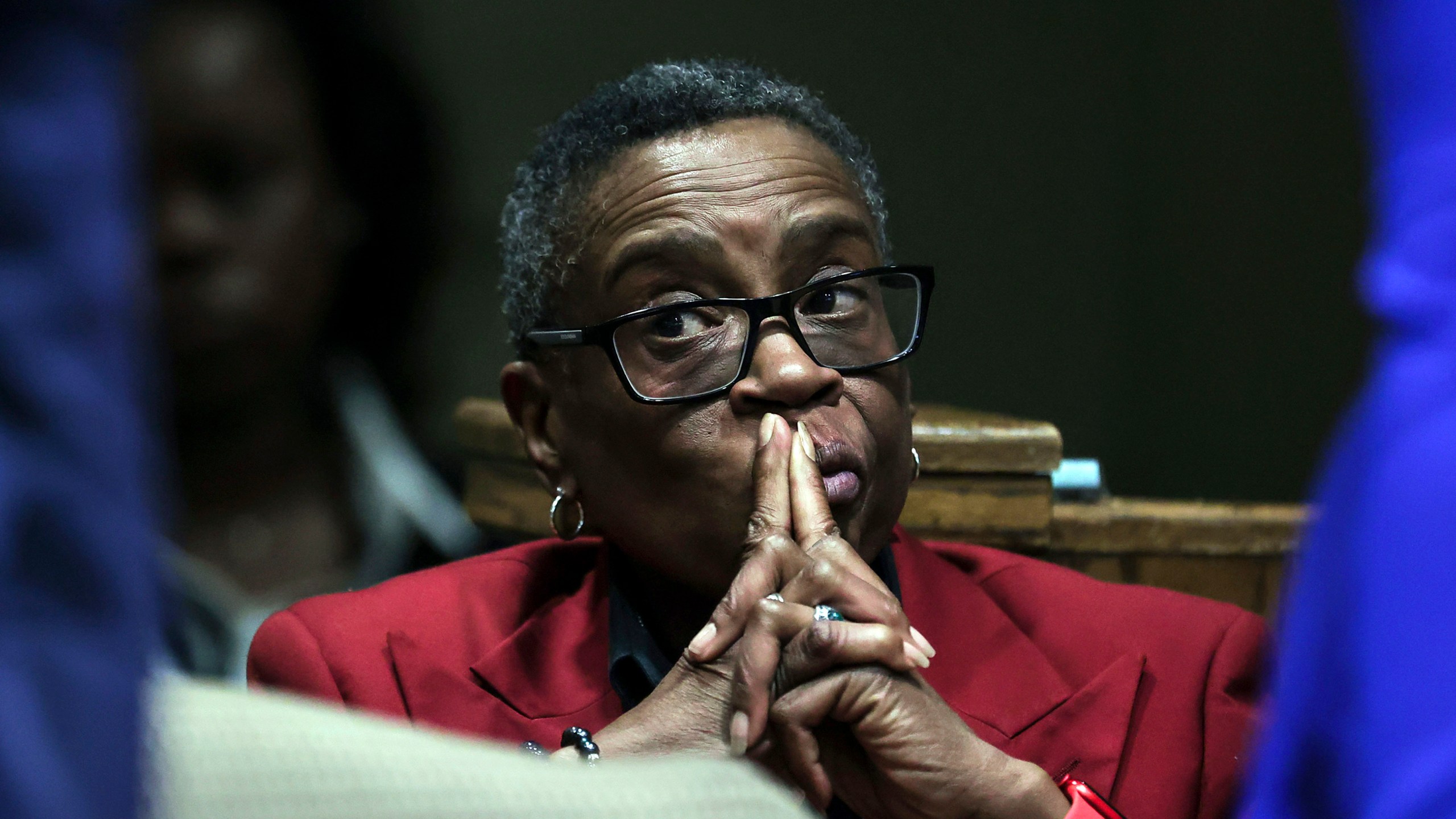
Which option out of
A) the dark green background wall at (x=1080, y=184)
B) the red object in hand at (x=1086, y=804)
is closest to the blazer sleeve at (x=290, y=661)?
the red object in hand at (x=1086, y=804)

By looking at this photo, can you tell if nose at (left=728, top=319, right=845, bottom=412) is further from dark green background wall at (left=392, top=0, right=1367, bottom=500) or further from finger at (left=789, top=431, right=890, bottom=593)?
dark green background wall at (left=392, top=0, right=1367, bottom=500)

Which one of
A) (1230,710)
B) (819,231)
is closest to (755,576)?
(819,231)

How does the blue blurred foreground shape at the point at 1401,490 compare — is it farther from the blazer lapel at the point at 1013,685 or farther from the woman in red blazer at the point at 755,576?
the blazer lapel at the point at 1013,685

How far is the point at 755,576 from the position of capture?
1.47 metres

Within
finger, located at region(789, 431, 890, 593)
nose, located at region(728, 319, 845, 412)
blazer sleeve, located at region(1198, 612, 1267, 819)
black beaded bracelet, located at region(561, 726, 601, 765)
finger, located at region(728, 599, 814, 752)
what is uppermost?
nose, located at region(728, 319, 845, 412)

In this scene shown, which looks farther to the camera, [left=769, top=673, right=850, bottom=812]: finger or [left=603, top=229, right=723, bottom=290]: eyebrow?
[left=603, top=229, right=723, bottom=290]: eyebrow

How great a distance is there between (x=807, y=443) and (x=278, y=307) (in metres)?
1.84

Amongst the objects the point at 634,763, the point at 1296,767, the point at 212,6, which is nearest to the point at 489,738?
the point at 634,763

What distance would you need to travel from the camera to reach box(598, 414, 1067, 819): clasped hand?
1382mm

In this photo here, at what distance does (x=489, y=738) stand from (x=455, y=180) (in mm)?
2182

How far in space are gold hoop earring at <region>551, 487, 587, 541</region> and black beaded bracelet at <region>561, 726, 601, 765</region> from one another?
39 cm

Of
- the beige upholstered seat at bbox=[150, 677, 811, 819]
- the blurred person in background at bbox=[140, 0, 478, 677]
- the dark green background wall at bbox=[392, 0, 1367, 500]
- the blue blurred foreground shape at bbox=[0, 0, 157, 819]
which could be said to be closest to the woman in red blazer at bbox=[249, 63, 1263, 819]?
the beige upholstered seat at bbox=[150, 677, 811, 819]

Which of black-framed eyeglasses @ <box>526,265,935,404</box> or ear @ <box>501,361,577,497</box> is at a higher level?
black-framed eyeglasses @ <box>526,265,935,404</box>

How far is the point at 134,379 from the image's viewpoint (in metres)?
0.40
